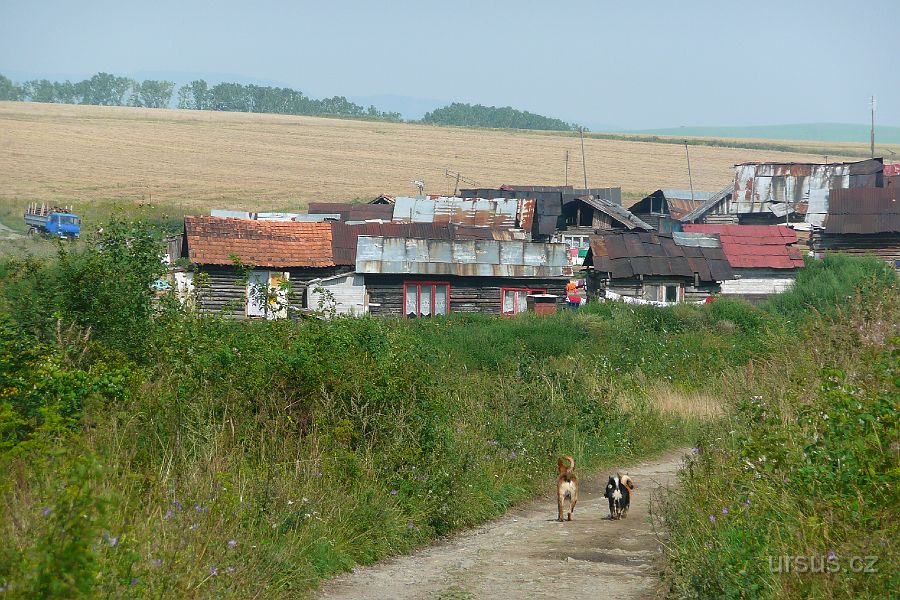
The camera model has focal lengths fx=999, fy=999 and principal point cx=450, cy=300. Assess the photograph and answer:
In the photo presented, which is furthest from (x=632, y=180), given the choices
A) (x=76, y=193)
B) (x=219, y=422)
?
(x=219, y=422)

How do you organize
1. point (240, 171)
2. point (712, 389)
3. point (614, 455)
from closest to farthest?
point (614, 455)
point (712, 389)
point (240, 171)

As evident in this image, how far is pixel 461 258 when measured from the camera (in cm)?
3347

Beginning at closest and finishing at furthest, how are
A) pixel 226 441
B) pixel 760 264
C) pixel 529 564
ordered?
pixel 529 564, pixel 226 441, pixel 760 264

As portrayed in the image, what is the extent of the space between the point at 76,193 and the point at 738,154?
2969 inches

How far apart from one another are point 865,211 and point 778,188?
40.0 ft

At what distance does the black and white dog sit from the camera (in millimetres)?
10789

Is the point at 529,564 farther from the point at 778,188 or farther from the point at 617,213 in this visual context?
the point at 778,188

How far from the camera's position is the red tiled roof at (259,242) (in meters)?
34.1

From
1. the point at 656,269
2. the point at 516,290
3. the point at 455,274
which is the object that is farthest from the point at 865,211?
the point at 455,274

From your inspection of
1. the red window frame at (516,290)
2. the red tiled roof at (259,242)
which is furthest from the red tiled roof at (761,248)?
the red tiled roof at (259,242)

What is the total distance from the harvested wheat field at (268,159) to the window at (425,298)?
93.9 ft

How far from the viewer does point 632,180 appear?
91438 millimetres

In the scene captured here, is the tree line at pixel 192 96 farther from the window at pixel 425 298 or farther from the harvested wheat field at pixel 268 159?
the window at pixel 425 298

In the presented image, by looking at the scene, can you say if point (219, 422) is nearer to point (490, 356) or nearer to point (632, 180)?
point (490, 356)
